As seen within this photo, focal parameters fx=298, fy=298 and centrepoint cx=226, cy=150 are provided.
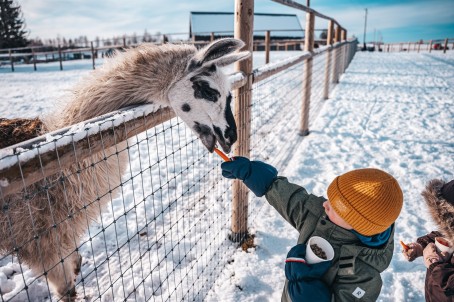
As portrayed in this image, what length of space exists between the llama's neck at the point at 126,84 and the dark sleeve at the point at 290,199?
0.89 meters

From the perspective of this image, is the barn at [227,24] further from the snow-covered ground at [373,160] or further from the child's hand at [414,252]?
the child's hand at [414,252]

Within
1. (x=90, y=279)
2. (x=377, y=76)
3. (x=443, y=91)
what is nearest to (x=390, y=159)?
(x=90, y=279)

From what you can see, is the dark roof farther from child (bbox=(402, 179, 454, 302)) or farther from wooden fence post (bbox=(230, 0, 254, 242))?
child (bbox=(402, 179, 454, 302))

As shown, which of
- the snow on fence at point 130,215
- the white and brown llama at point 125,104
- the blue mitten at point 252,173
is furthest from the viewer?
the white and brown llama at point 125,104

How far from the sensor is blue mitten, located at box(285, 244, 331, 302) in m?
1.22

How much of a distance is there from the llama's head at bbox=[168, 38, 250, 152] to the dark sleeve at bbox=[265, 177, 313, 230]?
58 centimetres

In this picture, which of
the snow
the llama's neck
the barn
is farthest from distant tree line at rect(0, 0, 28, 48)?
the llama's neck

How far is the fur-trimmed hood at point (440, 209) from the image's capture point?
1.64 metres

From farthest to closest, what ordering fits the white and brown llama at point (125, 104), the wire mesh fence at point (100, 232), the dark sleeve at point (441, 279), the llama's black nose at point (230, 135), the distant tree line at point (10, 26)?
the distant tree line at point (10, 26)
the llama's black nose at point (230, 135)
the white and brown llama at point (125, 104)
the dark sleeve at point (441, 279)
the wire mesh fence at point (100, 232)

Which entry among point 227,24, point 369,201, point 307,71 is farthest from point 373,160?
point 227,24

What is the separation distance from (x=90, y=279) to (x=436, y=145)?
5.66 m

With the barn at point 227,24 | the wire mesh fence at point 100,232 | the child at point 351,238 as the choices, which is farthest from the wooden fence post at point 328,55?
the barn at point 227,24

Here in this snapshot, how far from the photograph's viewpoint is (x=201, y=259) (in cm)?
270

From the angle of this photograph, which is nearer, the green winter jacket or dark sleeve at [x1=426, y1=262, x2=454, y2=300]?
the green winter jacket
